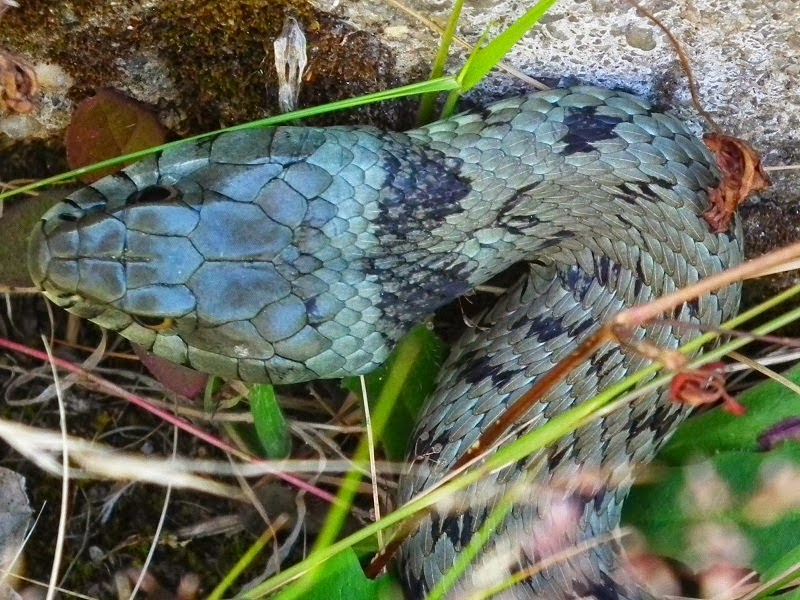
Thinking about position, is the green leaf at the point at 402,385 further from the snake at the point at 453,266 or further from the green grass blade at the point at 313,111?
the green grass blade at the point at 313,111

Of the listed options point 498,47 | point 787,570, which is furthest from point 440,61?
point 787,570

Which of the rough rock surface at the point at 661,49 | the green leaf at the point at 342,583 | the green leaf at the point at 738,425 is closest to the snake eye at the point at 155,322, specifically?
the green leaf at the point at 342,583

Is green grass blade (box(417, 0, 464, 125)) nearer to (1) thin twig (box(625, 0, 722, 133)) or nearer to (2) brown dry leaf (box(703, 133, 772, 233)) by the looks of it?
(1) thin twig (box(625, 0, 722, 133))

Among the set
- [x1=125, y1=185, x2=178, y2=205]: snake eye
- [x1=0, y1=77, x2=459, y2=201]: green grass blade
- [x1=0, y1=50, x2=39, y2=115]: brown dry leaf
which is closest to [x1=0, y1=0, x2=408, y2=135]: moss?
[x1=0, y1=50, x2=39, y2=115]: brown dry leaf

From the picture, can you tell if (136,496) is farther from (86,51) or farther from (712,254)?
(712,254)

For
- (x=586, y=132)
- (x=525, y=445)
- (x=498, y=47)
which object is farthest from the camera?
(x=586, y=132)

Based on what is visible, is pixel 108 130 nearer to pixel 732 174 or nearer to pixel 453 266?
pixel 453 266
